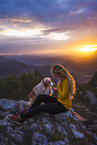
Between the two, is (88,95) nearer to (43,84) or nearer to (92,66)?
(43,84)

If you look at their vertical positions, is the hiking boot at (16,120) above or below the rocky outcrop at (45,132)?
above

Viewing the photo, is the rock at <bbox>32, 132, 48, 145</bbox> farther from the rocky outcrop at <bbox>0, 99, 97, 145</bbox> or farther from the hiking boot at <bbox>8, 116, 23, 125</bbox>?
the hiking boot at <bbox>8, 116, 23, 125</bbox>

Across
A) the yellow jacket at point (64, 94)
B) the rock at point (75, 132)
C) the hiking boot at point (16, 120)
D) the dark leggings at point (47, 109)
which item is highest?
the yellow jacket at point (64, 94)

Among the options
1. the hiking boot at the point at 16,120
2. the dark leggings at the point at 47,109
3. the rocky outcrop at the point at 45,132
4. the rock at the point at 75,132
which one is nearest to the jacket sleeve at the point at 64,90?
the dark leggings at the point at 47,109

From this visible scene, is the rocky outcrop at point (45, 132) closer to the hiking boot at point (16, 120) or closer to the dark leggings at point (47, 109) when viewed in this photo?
the hiking boot at point (16, 120)

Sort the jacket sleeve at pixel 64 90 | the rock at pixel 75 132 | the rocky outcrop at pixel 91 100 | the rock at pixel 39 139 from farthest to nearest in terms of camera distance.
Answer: the rocky outcrop at pixel 91 100 < the rock at pixel 75 132 < the jacket sleeve at pixel 64 90 < the rock at pixel 39 139

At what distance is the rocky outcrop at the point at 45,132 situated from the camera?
3.73 metres

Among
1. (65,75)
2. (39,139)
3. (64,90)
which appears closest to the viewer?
(39,139)

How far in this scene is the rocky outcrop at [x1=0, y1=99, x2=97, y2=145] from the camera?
→ 3732mm

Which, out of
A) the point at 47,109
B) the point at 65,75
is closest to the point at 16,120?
the point at 47,109

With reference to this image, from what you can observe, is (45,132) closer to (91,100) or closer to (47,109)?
(47,109)

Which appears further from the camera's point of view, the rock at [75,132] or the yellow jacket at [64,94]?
the rock at [75,132]

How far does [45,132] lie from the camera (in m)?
3.91

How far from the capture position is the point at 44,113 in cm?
448
